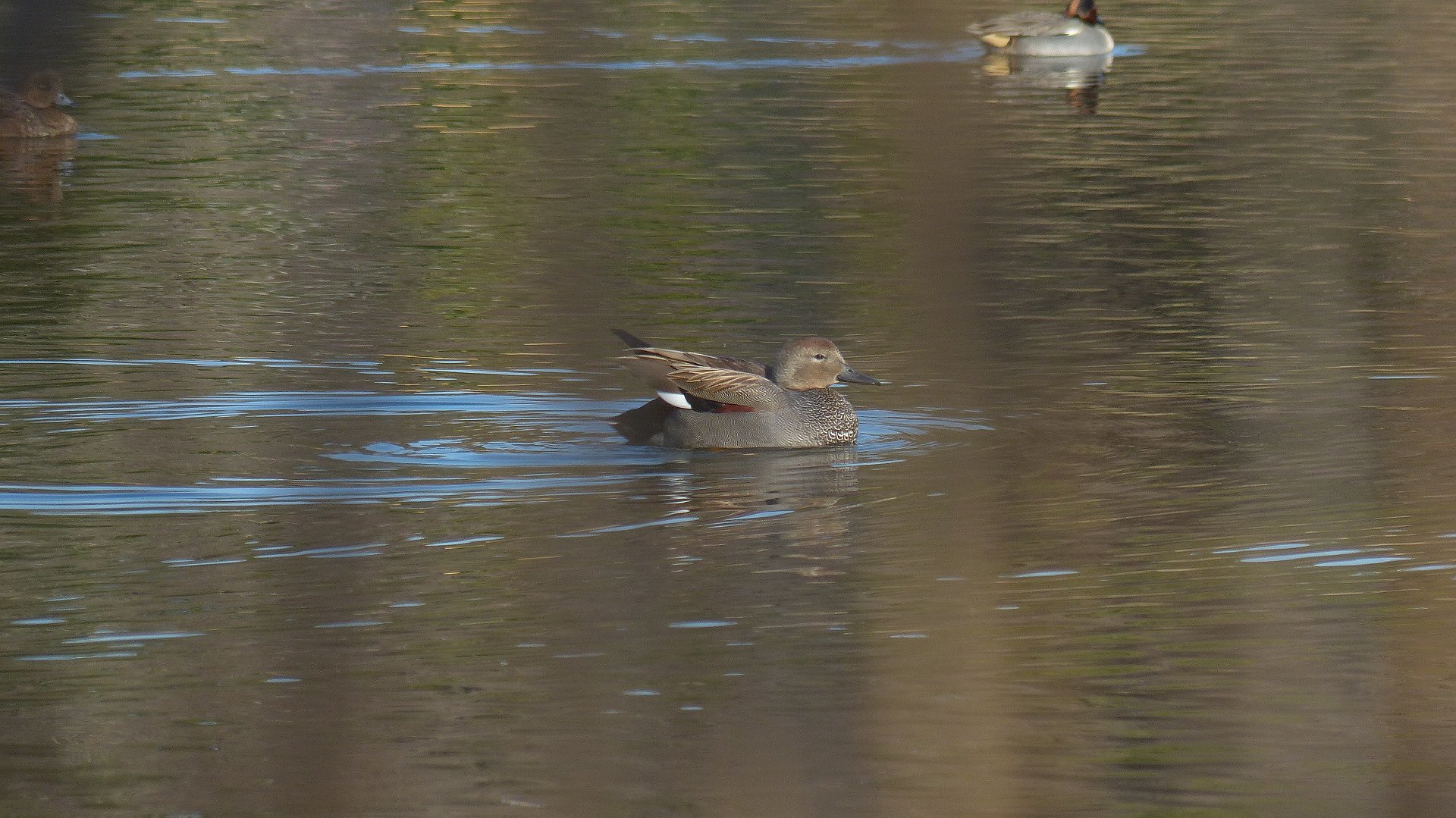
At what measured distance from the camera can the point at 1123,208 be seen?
1811cm

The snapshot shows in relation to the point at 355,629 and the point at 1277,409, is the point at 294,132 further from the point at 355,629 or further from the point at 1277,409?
the point at 355,629

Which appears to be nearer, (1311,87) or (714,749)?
(714,749)

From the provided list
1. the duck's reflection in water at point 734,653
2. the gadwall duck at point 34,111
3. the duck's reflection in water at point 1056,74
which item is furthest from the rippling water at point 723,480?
the duck's reflection in water at point 1056,74

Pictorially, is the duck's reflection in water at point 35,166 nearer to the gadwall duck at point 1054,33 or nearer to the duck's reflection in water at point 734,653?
the duck's reflection in water at point 734,653

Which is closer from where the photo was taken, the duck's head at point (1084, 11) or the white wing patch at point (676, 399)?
the white wing patch at point (676, 399)

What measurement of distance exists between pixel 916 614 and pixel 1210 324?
626 centimetres

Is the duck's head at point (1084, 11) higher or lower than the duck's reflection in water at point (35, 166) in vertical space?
higher

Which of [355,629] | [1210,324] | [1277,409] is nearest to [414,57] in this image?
[1210,324]

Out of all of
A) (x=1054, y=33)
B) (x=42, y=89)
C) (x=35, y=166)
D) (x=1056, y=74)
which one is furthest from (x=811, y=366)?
(x=1054, y=33)

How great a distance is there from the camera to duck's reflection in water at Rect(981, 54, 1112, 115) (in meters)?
27.1

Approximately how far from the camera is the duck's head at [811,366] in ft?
36.0

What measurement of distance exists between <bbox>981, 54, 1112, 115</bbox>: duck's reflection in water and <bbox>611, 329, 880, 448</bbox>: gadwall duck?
15381 mm

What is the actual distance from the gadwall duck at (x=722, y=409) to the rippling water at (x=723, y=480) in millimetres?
139

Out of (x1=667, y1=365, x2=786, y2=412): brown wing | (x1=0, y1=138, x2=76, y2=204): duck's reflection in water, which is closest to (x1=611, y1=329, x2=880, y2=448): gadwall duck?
(x1=667, y1=365, x2=786, y2=412): brown wing
